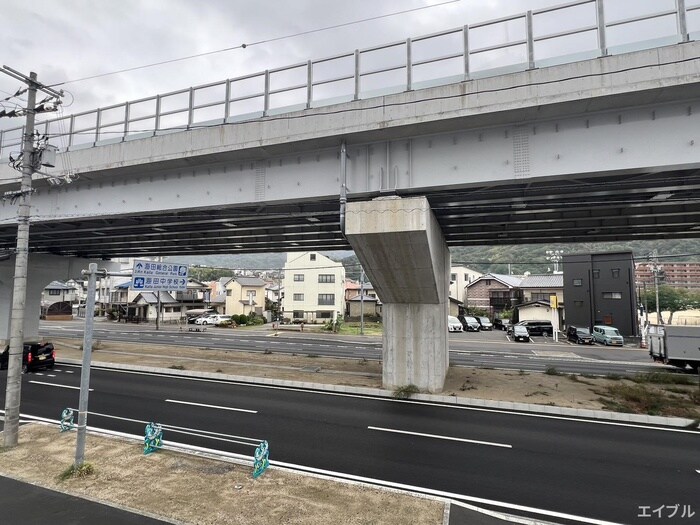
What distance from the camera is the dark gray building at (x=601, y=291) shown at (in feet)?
145

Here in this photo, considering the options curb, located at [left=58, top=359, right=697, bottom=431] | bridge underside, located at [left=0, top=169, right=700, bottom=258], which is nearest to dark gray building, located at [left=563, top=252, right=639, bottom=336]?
bridge underside, located at [left=0, top=169, right=700, bottom=258]

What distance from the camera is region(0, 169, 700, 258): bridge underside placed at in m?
13.0

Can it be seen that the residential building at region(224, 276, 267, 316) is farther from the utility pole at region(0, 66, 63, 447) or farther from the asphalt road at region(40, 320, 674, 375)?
the utility pole at region(0, 66, 63, 447)

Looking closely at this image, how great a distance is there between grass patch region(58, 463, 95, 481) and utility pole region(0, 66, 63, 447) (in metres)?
2.96

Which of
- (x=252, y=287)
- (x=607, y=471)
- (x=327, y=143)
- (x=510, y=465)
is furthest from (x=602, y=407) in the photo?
(x=252, y=287)

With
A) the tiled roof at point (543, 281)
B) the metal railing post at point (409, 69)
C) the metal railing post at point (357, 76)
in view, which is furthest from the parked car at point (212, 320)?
the metal railing post at point (409, 69)

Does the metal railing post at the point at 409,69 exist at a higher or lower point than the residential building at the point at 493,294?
higher

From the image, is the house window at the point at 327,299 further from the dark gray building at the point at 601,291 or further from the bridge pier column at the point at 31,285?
the bridge pier column at the point at 31,285

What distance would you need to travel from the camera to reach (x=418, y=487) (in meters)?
7.79

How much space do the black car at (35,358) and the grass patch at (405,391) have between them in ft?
63.6

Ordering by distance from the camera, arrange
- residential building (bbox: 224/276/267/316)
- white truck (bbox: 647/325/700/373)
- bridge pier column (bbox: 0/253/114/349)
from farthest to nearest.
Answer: residential building (bbox: 224/276/267/316), bridge pier column (bbox: 0/253/114/349), white truck (bbox: 647/325/700/373)

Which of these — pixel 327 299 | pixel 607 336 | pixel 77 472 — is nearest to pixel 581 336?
Answer: pixel 607 336

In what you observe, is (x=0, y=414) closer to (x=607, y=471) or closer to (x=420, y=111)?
(x=420, y=111)

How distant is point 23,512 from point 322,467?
18.1 feet
